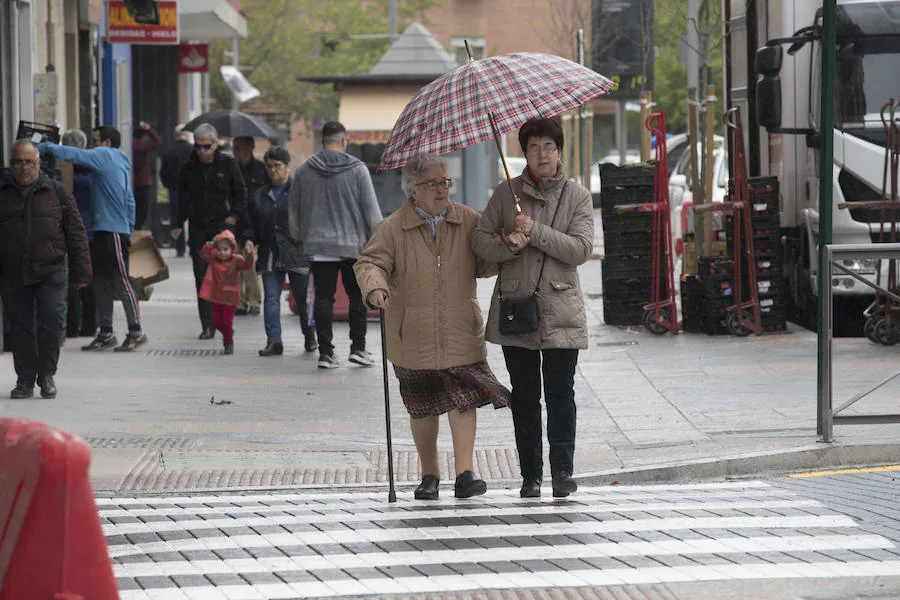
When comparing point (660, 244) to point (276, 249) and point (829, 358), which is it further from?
point (829, 358)

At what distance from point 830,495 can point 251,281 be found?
1053cm

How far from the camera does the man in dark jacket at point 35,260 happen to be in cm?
1062

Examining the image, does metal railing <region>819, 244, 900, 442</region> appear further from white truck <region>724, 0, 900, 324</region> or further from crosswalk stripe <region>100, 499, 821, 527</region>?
white truck <region>724, 0, 900, 324</region>

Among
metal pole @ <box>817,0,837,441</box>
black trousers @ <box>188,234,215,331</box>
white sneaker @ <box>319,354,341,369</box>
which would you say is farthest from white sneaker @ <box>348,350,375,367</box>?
metal pole @ <box>817,0,837,441</box>

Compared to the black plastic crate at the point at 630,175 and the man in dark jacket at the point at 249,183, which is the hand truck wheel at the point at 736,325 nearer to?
the black plastic crate at the point at 630,175

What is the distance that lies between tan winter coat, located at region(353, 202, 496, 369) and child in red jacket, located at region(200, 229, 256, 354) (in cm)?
637

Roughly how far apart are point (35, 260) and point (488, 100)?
470 cm

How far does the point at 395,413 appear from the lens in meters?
10.6

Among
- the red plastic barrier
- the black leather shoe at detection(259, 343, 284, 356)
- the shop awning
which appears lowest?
the black leather shoe at detection(259, 343, 284, 356)

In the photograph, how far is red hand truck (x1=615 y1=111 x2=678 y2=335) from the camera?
14.4 meters

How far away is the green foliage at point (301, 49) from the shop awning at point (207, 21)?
46.7 ft

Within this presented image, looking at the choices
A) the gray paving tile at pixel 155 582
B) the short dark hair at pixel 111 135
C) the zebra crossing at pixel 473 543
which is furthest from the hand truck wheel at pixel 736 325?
the gray paving tile at pixel 155 582

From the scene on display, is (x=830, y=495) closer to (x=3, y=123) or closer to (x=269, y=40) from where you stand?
(x=3, y=123)

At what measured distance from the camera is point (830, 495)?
7.45 meters
